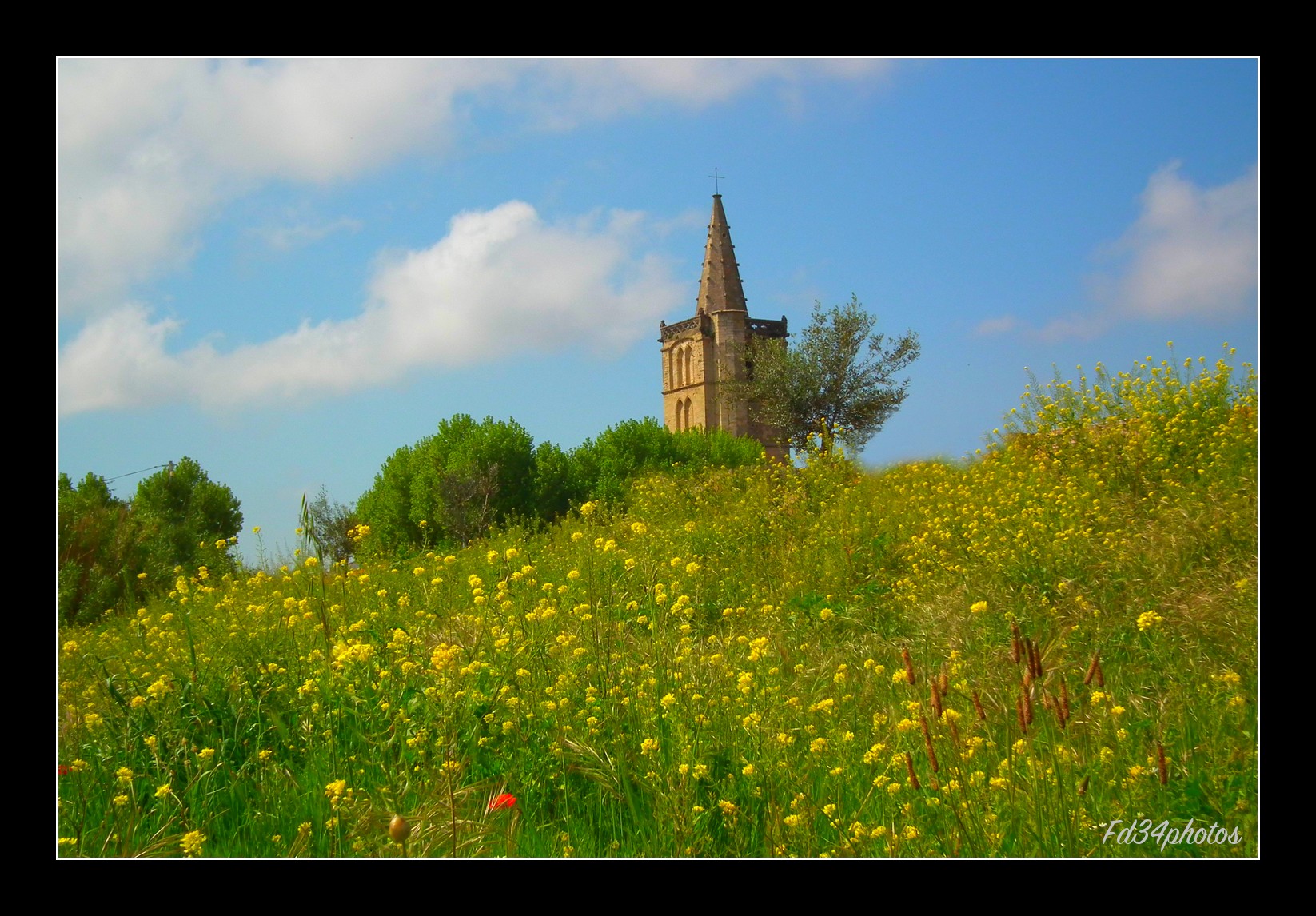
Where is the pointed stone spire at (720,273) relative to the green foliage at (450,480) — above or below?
above

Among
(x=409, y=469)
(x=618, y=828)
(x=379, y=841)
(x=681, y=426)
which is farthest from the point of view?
(x=681, y=426)

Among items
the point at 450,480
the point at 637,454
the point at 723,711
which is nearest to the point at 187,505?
the point at 450,480

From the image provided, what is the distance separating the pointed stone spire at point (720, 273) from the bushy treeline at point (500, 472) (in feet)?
85.6

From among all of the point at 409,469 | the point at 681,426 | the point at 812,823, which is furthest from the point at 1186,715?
the point at 681,426

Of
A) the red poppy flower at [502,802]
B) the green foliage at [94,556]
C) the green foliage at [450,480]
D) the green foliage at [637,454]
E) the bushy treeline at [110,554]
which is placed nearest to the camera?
the red poppy flower at [502,802]

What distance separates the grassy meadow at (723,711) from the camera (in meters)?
2.74

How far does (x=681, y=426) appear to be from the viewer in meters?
59.4

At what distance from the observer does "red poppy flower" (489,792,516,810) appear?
9.52ft

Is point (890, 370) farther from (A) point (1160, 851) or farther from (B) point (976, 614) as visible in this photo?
(A) point (1160, 851)

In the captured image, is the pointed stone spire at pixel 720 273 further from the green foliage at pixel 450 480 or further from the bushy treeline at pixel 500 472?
the green foliage at pixel 450 480

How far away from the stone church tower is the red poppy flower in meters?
46.2

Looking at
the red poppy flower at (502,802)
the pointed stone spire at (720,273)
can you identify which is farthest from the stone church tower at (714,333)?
the red poppy flower at (502,802)

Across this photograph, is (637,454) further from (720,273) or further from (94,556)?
(720,273)

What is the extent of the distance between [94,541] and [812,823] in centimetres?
1180
